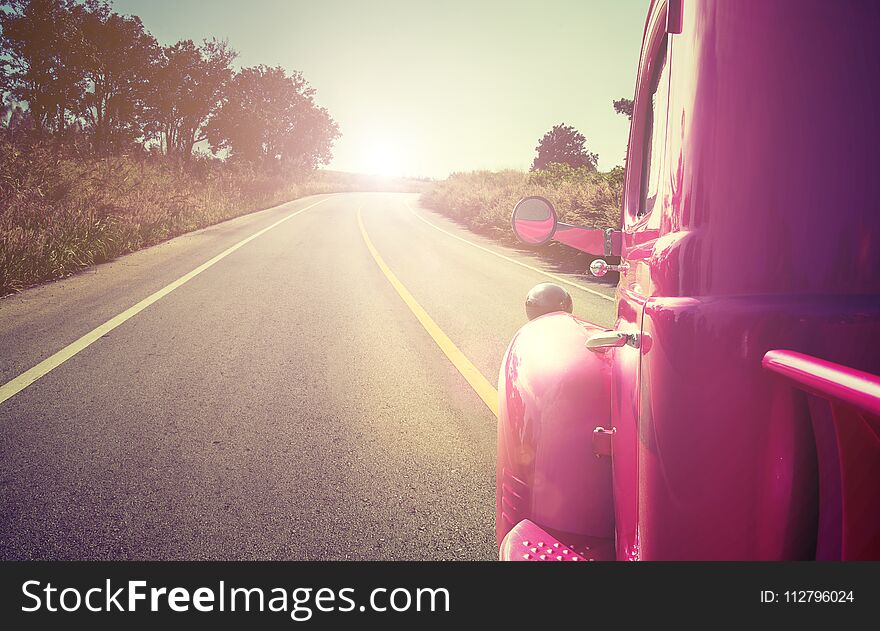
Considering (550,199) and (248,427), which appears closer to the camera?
(248,427)

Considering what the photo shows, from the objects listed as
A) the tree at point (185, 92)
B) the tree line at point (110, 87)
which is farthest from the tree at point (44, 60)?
the tree at point (185, 92)

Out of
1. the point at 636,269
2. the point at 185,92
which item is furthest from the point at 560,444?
the point at 185,92

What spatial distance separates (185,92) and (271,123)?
16.3 meters

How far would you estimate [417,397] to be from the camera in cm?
392

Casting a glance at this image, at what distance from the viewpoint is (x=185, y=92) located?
1220 inches

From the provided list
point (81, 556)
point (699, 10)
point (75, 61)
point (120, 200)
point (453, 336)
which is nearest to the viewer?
point (699, 10)

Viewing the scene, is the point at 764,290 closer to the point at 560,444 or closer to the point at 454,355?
the point at 560,444

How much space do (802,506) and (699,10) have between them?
1.02 metres

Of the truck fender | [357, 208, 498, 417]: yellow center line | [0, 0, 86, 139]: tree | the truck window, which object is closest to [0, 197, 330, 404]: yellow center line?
[357, 208, 498, 417]: yellow center line

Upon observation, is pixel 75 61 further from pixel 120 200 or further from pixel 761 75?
pixel 761 75

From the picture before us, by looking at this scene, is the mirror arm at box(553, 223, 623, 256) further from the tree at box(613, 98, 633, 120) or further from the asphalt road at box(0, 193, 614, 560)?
the tree at box(613, 98, 633, 120)

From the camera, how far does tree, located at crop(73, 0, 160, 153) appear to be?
60.0ft

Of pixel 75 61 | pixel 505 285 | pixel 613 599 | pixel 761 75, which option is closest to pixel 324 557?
pixel 613 599

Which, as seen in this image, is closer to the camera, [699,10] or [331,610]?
[699,10]
